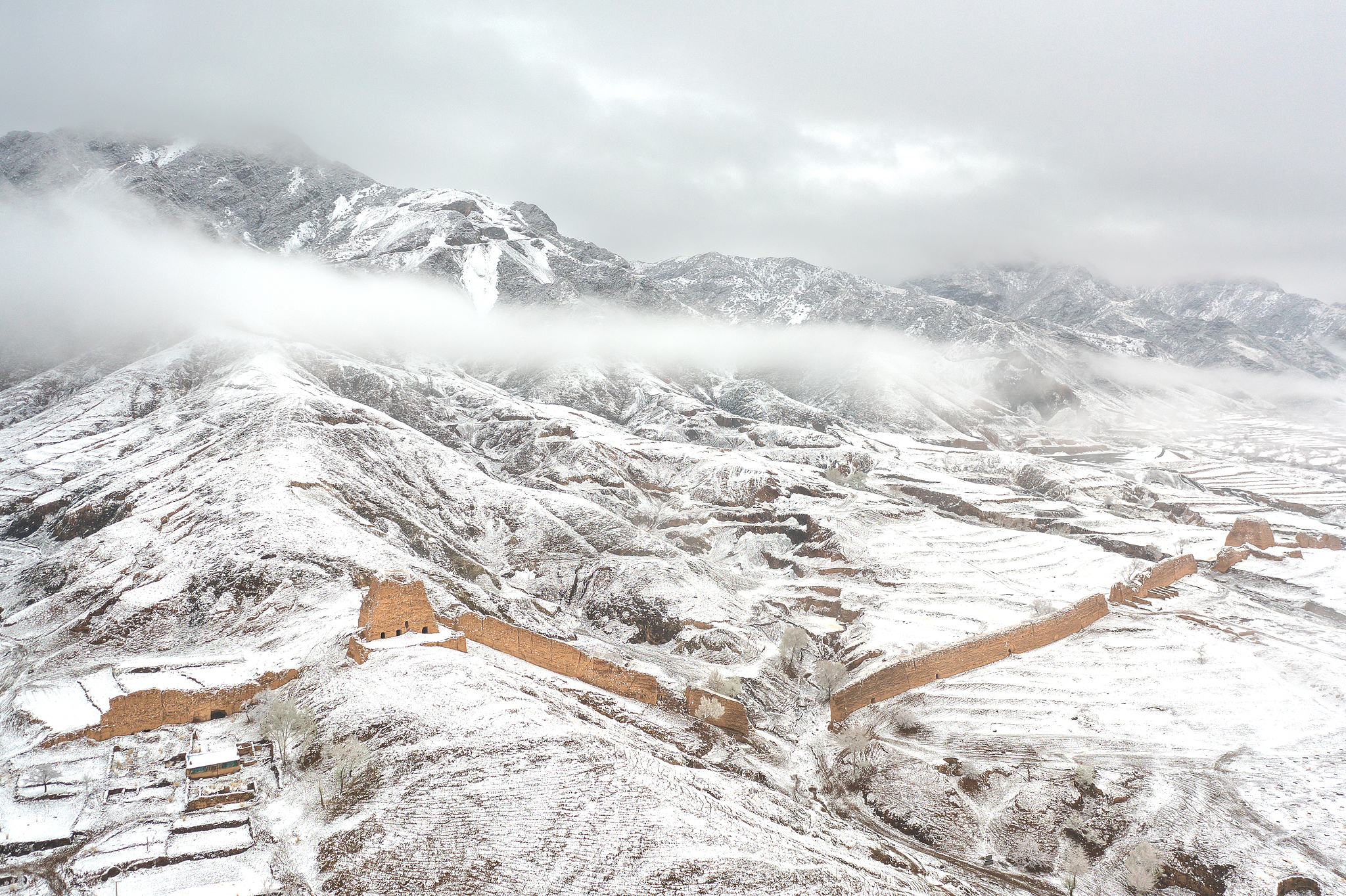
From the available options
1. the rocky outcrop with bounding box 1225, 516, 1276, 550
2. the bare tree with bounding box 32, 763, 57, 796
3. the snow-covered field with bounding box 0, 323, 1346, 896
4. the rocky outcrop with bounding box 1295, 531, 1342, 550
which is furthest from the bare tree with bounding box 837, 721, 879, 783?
the rocky outcrop with bounding box 1295, 531, 1342, 550

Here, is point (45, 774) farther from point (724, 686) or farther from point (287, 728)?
point (724, 686)

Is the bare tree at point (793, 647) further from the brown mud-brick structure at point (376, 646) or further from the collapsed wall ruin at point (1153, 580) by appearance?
the brown mud-brick structure at point (376, 646)

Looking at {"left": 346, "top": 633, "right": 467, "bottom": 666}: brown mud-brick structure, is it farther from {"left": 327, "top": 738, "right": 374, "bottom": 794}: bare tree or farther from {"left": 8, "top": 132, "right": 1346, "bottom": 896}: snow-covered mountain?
{"left": 327, "top": 738, "right": 374, "bottom": 794}: bare tree

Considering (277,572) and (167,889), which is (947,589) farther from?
(167,889)

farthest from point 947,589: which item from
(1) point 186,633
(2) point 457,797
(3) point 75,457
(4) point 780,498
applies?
(3) point 75,457

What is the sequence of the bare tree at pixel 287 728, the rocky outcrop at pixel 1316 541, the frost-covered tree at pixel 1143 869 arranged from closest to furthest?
the frost-covered tree at pixel 1143 869 < the bare tree at pixel 287 728 < the rocky outcrop at pixel 1316 541

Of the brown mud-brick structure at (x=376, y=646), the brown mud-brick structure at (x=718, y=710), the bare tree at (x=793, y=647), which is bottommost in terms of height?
the bare tree at (x=793, y=647)

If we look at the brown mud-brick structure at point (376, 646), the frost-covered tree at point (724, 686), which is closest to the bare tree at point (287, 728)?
the brown mud-brick structure at point (376, 646)
